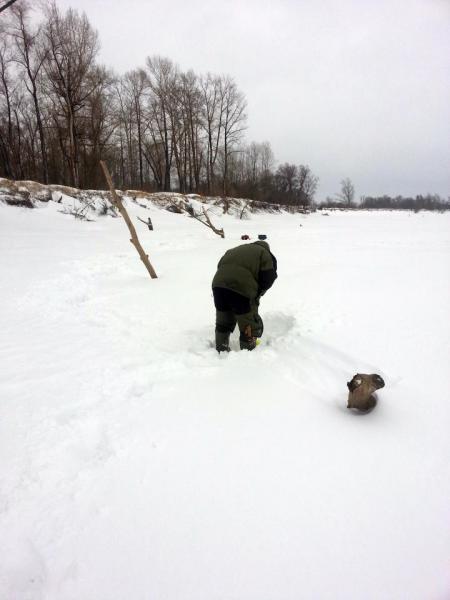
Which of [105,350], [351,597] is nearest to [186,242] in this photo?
[105,350]

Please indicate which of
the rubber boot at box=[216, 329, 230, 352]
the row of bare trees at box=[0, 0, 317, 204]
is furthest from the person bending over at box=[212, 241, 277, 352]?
the row of bare trees at box=[0, 0, 317, 204]

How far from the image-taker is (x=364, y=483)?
184 centimetres

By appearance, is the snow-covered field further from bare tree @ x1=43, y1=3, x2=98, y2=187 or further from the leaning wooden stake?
bare tree @ x1=43, y1=3, x2=98, y2=187

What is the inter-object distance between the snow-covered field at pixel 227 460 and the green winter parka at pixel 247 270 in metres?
0.75

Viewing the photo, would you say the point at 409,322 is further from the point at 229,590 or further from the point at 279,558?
the point at 229,590

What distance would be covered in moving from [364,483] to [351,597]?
1.97 feet

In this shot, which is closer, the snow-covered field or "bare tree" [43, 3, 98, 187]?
the snow-covered field

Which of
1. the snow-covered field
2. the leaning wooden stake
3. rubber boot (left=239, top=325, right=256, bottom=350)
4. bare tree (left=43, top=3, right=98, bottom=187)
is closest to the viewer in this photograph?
the snow-covered field

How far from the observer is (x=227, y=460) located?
2.03 m

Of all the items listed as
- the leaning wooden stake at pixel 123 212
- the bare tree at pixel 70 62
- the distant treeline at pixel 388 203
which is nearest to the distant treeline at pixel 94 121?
the bare tree at pixel 70 62

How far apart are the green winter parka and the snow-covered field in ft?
2.46

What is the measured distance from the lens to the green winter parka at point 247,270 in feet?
10.2

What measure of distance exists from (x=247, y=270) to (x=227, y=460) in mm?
1761

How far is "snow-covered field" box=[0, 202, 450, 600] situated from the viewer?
146cm
